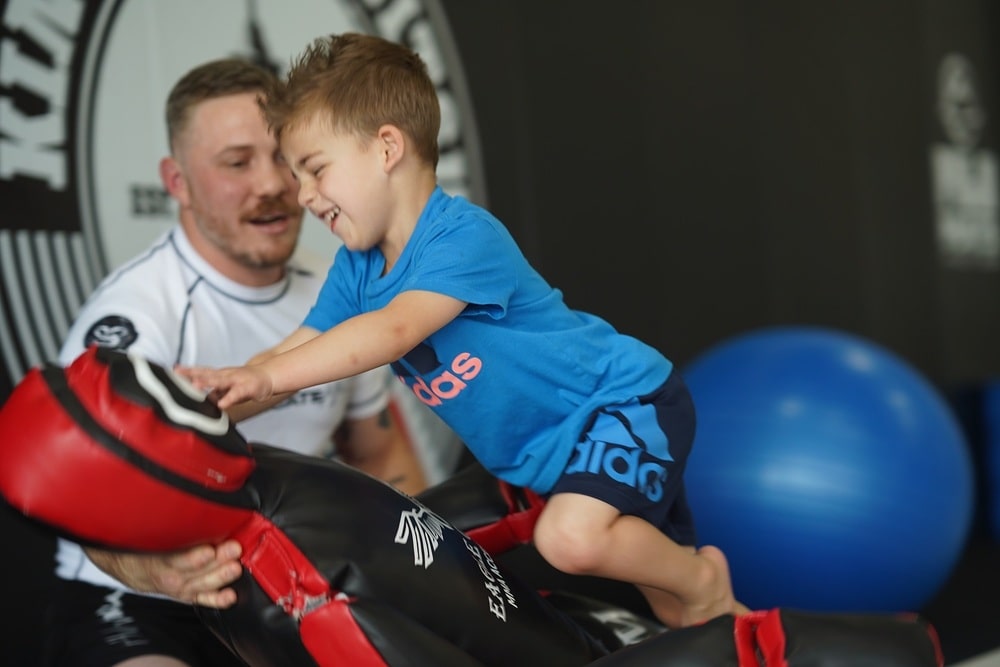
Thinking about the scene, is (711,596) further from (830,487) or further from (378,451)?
(830,487)

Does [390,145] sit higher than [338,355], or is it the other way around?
[390,145]

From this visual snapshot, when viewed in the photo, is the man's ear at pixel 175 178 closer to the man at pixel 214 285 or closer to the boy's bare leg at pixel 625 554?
the man at pixel 214 285

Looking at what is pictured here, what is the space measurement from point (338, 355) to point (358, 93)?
44 cm

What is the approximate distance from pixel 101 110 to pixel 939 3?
457 cm

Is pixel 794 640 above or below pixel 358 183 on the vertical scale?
below

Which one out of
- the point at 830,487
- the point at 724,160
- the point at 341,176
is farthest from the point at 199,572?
the point at 724,160

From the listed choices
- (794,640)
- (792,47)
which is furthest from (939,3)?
(794,640)

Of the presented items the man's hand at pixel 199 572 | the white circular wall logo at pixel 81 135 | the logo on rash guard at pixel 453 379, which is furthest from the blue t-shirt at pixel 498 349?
the white circular wall logo at pixel 81 135

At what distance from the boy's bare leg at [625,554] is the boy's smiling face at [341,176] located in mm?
507

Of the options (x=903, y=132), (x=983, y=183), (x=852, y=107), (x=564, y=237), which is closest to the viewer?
(x=564, y=237)

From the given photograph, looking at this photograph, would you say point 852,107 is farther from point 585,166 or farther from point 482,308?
point 482,308

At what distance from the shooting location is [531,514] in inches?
69.8

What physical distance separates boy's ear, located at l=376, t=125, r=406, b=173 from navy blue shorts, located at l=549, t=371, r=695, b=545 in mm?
493

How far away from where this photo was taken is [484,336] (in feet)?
5.17
